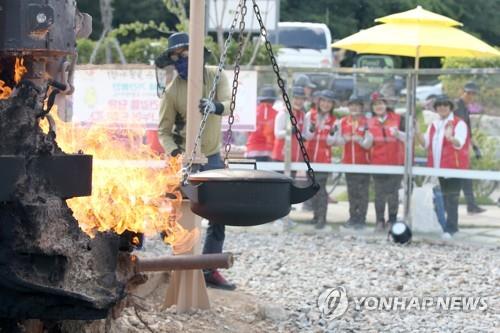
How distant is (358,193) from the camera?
1208 centimetres

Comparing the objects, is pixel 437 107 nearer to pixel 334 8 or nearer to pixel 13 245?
pixel 13 245

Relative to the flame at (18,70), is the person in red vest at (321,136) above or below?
below

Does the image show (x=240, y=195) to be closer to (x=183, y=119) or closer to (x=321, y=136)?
(x=183, y=119)

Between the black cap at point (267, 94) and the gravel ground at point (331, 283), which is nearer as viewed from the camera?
the gravel ground at point (331, 283)

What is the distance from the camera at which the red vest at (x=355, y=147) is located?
12.1 metres

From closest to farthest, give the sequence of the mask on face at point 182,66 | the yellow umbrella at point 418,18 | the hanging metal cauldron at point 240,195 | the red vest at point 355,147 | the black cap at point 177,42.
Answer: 1. the hanging metal cauldron at point 240,195
2. the black cap at point 177,42
3. the mask on face at point 182,66
4. the red vest at point 355,147
5. the yellow umbrella at point 418,18

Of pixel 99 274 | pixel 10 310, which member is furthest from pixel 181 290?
pixel 10 310

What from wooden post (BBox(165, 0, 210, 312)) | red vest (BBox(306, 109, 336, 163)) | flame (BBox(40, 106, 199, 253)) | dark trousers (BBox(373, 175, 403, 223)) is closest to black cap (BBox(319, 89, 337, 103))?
red vest (BBox(306, 109, 336, 163))

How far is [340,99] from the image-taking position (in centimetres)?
1223

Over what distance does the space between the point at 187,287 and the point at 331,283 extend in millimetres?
2206

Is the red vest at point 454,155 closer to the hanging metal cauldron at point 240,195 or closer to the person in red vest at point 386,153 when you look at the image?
the person in red vest at point 386,153

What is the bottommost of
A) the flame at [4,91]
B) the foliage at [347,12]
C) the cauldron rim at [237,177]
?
the cauldron rim at [237,177]

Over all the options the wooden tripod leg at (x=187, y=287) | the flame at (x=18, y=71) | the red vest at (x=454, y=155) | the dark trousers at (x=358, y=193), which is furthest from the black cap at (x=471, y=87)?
the flame at (x=18, y=71)

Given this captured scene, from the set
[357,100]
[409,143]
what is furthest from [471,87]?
[357,100]
